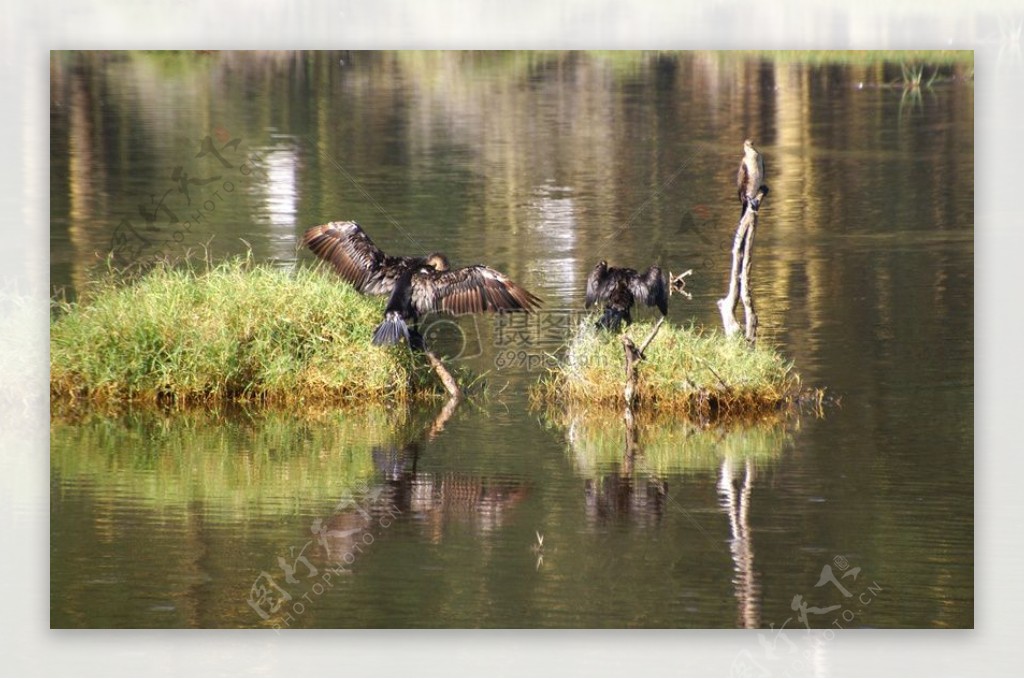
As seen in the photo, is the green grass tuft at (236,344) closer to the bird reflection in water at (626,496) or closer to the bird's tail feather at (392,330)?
the bird's tail feather at (392,330)

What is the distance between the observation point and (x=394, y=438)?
8.90m

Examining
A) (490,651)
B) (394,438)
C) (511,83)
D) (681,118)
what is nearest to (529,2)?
(511,83)

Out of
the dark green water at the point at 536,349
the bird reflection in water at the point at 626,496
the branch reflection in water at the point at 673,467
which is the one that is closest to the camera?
the dark green water at the point at 536,349

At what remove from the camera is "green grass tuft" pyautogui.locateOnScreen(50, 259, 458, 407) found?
9039 mm

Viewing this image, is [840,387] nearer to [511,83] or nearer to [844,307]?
[844,307]

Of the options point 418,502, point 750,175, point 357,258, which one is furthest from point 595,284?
point 418,502

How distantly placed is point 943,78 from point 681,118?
147cm

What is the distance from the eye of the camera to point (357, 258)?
9.18 m

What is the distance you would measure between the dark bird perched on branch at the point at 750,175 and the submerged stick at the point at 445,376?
1.66 metres

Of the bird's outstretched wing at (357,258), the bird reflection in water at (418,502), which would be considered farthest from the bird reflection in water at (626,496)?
the bird's outstretched wing at (357,258)

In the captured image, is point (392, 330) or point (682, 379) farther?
point (392, 330)

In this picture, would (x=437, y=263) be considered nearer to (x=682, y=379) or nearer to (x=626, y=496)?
(x=682, y=379)

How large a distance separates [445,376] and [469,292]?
18.5 inches

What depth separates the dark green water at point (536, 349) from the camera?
8.00 meters
